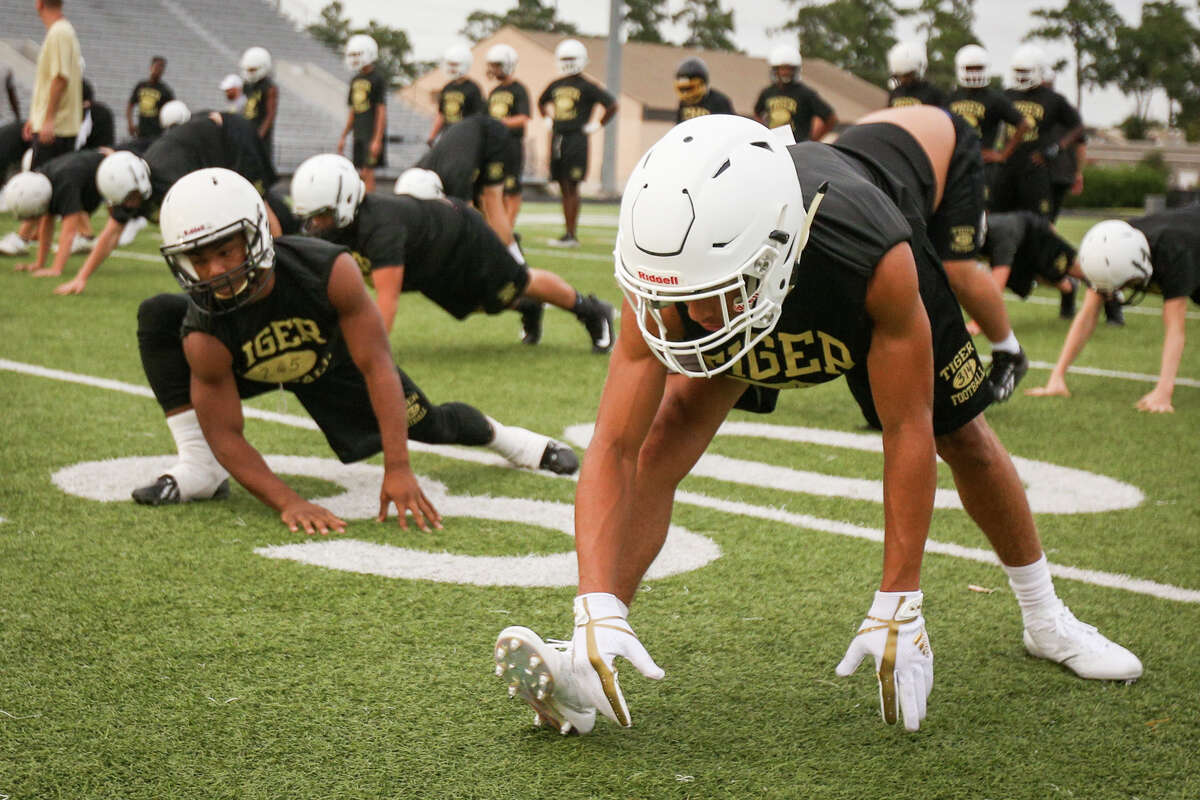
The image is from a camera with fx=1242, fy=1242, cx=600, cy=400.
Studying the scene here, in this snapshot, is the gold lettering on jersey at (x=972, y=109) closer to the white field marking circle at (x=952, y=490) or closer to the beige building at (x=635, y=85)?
the white field marking circle at (x=952, y=490)

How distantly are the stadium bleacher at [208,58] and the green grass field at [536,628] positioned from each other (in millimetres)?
22932

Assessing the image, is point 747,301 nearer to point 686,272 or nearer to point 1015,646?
point 686,272

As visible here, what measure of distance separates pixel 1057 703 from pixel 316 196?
12.6ft

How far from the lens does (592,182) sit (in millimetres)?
40062

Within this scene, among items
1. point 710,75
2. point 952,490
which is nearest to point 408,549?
point 952,490

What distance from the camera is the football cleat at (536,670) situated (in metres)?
2.30

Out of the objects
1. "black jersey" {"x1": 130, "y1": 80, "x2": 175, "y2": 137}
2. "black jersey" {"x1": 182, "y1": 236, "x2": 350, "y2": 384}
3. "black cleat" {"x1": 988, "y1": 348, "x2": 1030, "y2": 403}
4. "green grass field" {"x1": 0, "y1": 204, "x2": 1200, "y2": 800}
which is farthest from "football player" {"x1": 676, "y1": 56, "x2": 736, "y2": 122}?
"black jersey" {"x1": 182, "y1": 236, "x2": 350, "y2": 384}

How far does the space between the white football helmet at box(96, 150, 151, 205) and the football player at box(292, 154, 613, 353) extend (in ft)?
7.15

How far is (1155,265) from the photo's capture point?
19.2ft

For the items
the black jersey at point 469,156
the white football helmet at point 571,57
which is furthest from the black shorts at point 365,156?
the black jersey at point 469,156

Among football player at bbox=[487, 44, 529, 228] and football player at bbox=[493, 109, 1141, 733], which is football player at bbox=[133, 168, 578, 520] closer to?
football player at bbox=[493, 109, 1141, 733]

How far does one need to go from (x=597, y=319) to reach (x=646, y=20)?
206ft

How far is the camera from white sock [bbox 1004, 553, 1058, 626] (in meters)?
2.90

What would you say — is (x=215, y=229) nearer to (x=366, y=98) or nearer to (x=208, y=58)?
(x=366, y=98)
